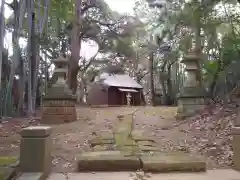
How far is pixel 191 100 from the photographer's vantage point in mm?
7047

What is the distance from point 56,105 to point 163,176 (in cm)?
396

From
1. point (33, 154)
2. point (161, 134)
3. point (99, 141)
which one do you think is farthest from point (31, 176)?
point (161, 134)

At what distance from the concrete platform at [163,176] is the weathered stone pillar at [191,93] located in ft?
10.7

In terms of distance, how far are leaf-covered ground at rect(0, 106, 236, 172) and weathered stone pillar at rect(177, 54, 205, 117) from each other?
0.90 feet

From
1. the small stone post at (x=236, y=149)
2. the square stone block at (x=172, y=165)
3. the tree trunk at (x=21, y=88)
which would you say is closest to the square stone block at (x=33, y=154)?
the square stone block at (x=172, y=165)

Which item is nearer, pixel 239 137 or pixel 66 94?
pixel 239 137

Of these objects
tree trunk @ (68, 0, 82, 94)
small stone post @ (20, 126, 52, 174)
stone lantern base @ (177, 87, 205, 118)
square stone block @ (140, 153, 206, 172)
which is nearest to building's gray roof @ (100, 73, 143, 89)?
tree trunk @ (68, 0, 82, 94)

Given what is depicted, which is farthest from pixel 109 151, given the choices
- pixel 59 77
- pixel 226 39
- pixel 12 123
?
pixel 226 39

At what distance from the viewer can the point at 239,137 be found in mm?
3895

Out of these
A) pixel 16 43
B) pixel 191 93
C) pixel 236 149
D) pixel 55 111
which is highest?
pixel 16 43

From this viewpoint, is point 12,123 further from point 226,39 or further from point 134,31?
point 134,31

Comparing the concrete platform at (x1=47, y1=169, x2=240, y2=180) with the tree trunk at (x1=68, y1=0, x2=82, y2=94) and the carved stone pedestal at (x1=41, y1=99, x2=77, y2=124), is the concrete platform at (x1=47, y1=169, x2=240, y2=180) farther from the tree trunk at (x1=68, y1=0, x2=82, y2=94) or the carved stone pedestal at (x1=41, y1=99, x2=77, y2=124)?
the tree trunk at (x1=68, y1=0, x2=82, y2=94)

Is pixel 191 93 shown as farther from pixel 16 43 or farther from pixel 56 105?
pixel 16 43

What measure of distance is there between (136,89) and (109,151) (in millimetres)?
14654
